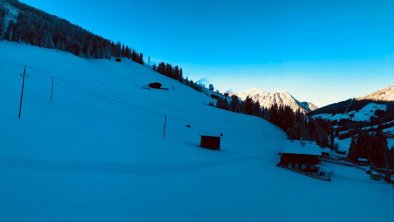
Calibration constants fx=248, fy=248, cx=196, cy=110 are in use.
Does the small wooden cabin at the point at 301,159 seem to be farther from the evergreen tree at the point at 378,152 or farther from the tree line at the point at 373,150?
the evergreen tree at the point at 378,152

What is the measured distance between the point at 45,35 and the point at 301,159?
12971 cm

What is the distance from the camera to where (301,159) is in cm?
4962

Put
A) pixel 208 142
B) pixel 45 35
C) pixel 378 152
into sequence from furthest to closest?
pixel 45 35 → pixel 378 152 → pixel 208 142

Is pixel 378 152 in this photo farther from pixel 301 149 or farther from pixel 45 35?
pixel 45 35

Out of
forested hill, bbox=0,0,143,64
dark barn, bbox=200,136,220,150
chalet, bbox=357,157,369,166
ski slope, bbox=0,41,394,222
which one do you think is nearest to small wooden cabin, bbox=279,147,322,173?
ski slope, bbox=0,41,394,222

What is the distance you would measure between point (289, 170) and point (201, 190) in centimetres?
2829

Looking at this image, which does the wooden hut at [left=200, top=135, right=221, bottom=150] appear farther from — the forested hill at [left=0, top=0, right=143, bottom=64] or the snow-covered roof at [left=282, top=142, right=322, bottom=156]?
the forested hill at [left=0, top=0, right=143, bottom=64]

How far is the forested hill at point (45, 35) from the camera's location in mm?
114750

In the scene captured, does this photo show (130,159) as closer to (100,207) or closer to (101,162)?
(101,162)

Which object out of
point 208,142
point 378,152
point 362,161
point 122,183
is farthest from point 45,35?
point 378,152

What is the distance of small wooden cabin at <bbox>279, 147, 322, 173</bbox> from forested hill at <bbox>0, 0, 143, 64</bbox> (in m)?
122

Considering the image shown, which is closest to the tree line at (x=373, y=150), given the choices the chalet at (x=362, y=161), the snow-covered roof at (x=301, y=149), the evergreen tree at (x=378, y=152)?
the evergreen tree at (x=378, y=152)

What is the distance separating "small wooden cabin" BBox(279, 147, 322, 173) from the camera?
4872 cm

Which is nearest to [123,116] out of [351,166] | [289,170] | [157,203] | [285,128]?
[289,170]
